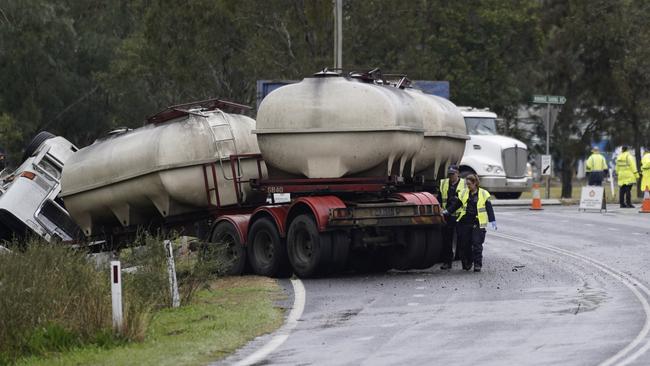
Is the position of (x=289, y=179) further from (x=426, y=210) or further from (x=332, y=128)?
(x=426, y=210)

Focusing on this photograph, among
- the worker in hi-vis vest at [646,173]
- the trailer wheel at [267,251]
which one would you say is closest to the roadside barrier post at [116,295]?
the trailer wheel at [267,251]

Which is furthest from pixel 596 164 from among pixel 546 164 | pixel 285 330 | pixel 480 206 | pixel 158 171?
pixel 285 330

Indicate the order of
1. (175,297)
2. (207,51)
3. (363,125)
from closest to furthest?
1. (175,297)
2. (363,125)
3. (207,51)

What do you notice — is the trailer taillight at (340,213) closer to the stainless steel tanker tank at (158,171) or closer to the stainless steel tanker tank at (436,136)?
the stainless steel tanker tank at (158,171)

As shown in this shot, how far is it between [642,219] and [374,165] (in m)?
11.7

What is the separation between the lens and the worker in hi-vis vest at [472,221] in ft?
69.9

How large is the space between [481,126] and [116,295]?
86.5ft

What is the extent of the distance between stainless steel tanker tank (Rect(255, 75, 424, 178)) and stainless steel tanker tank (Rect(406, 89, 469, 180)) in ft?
7.24

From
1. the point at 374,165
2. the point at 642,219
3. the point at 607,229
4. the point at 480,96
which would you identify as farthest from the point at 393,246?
the point at 480,96

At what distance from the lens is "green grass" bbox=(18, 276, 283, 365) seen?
42.8 ft

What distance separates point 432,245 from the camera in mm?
21469

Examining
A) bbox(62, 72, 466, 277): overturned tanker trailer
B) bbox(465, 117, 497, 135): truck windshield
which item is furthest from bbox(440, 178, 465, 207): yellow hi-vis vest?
bbox(465, 117, 497, 135): truck windshield

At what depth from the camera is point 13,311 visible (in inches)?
571

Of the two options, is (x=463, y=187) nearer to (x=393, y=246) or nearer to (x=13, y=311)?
(x=393, y=246)
